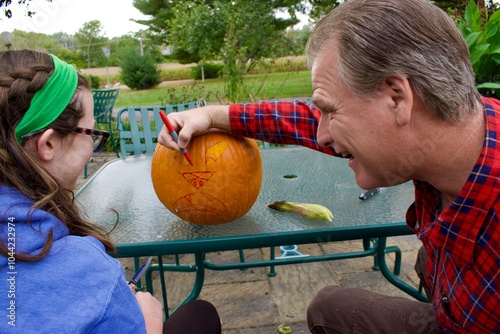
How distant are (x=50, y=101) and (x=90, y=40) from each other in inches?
893

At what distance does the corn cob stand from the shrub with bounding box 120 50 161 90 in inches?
811

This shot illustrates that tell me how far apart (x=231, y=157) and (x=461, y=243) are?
0.74 m

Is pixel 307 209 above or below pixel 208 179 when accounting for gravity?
below

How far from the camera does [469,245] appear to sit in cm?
95

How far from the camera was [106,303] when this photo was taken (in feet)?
2.69

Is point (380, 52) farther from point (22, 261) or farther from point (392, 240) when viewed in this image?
point (392, 240)

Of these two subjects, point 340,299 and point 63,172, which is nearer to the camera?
point 63,172

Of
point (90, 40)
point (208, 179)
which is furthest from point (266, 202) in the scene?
point (90, 40)

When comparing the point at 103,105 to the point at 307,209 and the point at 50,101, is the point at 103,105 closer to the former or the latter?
the point at 307,209

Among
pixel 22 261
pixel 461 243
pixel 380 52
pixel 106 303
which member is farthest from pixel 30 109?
pixel 461 243

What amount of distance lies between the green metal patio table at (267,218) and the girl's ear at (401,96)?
1.65 ft

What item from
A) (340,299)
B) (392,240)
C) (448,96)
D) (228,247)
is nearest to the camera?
(448,96)

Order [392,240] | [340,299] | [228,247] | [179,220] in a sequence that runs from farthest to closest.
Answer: [392,240]
[179,220]
[340,299]
[228,247]

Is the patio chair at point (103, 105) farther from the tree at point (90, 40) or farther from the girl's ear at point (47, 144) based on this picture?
the tree at point (90, 40)
